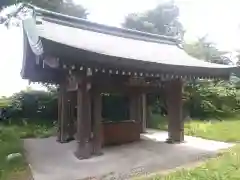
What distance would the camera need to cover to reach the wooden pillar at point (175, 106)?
958cm

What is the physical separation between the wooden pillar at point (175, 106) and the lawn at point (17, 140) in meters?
4.83

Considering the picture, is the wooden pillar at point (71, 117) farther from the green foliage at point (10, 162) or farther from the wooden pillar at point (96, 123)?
the wooden pillar at point (96, 123)

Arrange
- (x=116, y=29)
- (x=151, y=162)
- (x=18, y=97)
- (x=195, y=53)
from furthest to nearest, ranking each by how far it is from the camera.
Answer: (x=195, y=53), (x=18, y=97), (x=116, y=29), (x=151, y=162)

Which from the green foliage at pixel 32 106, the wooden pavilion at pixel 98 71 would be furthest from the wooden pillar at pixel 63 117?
the green foliage at pixel 32 106

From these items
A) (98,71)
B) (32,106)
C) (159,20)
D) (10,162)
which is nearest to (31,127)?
(32,106)

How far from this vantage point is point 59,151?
355 inches

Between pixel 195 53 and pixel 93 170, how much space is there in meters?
21.8

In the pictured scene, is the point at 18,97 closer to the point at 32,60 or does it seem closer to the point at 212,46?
the point at 32,60

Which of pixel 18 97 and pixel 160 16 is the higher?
pixel 160 16

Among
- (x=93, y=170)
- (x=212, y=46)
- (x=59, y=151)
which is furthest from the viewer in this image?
(x=212, y=46)

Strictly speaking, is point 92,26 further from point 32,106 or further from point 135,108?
point 32,106

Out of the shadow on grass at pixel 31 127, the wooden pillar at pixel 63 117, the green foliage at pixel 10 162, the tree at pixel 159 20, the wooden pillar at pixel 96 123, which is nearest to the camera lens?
the green foliage at pixel 10 162

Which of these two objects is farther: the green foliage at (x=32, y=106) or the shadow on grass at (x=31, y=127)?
the green foliage at (x=32, y=106)

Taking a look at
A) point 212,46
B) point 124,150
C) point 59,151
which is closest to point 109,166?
point 124,150
